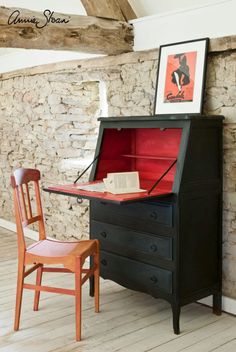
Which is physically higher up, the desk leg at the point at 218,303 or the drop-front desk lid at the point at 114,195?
the drop-front desk lid at the point at 114,195

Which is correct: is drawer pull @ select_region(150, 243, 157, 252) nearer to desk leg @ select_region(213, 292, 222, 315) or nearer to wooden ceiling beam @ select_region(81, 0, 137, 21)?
desk leg @ select_region(213, 292, 222, 315)

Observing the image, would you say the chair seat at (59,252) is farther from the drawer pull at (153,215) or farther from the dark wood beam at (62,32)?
the dark wood beam at (62,32)

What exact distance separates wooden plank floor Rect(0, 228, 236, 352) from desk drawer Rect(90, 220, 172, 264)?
0.42 meters

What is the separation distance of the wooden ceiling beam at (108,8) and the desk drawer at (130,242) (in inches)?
62.0

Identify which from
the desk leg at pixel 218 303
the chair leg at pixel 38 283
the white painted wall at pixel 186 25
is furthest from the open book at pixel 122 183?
the white painted wall at pixel 186 25

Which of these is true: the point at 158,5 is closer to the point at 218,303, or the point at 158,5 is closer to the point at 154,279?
the point at 154,279

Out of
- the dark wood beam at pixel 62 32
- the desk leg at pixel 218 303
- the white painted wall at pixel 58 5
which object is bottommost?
the desk leg at pixel 218 303

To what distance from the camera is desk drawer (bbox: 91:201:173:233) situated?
9.41 feet

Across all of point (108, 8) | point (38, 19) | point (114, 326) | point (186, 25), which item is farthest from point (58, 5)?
point (114, 326)

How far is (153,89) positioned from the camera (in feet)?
11.6

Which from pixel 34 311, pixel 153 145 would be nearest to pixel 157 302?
pixel 34 311

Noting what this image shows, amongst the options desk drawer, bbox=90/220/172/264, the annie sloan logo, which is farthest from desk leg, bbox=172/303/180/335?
the annie sloan logo

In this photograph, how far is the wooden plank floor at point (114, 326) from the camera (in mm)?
2695

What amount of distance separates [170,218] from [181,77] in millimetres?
1049
